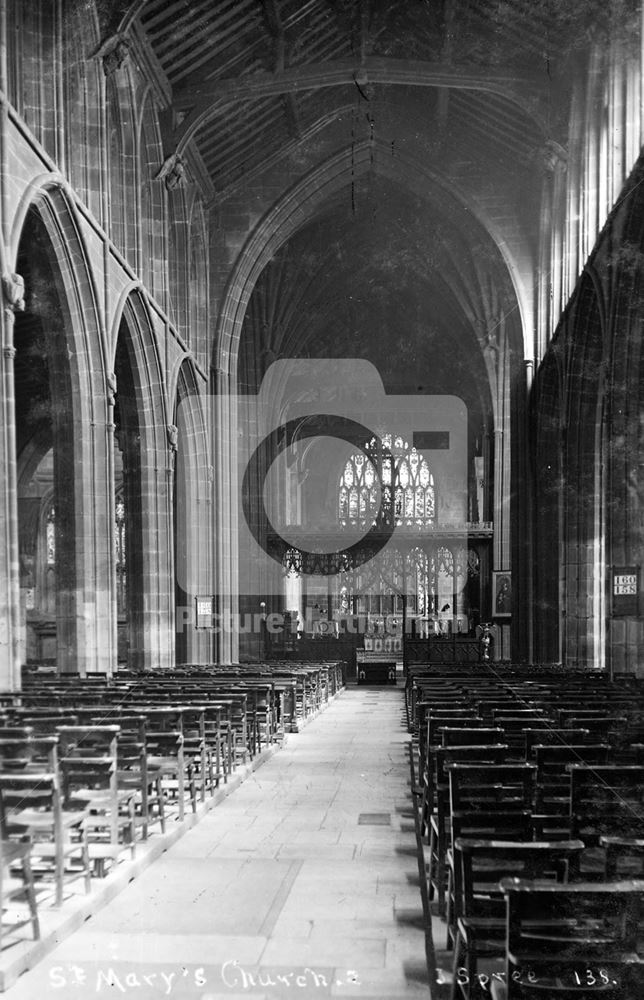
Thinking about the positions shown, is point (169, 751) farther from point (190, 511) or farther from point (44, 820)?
point (190, 511)

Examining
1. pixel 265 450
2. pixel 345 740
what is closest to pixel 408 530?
pixel 265 450

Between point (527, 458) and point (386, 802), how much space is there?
68.9 feet

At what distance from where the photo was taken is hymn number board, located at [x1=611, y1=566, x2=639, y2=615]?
16.5 metres

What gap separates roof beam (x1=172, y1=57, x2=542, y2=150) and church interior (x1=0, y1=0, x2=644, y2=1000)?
85 mm

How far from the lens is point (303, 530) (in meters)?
40.6

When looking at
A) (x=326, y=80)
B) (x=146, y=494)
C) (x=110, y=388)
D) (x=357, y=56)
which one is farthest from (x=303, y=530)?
(x=110, y=388)

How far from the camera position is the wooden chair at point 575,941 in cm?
276

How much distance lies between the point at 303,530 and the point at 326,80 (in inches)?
765

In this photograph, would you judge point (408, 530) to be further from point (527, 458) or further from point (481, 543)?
point (527, 458)

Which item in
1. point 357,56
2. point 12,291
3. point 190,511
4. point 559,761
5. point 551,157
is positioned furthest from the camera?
point 190,511

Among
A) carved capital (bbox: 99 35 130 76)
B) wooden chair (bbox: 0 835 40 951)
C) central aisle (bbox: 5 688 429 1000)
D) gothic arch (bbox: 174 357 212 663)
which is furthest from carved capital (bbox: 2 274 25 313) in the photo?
gothic arch (bbox: 174 357 212 663)

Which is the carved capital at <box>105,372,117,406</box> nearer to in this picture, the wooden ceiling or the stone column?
the stone column

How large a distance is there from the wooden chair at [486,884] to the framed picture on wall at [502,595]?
25160 mm

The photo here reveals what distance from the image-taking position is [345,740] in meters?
15.1
